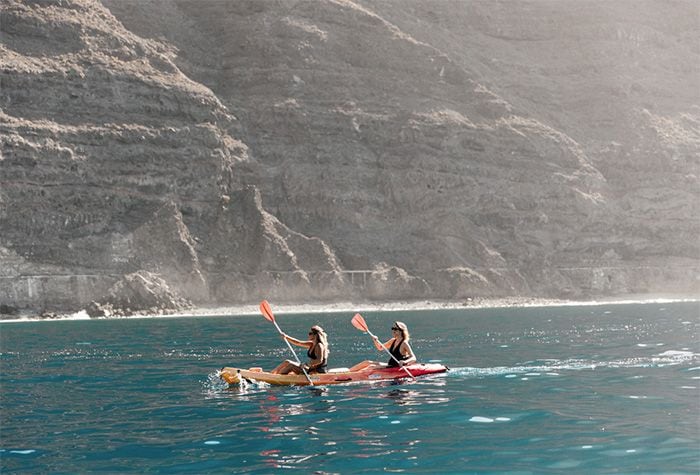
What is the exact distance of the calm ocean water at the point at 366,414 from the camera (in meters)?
13.7

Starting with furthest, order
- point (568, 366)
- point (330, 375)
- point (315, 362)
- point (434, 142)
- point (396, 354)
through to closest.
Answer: point (434, 142)
point (568, 366)
point (396, 354)
point (315, 362)
point (330, 375)

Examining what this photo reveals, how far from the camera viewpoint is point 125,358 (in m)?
32.2

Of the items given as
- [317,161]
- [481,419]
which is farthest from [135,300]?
[481,419]

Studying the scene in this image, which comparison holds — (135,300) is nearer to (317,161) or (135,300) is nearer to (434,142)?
(317,161)

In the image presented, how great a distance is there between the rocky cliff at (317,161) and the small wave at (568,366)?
173 feet

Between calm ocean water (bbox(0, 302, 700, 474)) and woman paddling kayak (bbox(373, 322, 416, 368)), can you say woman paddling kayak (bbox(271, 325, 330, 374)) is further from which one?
woman paddling kayak (bbox(373, 322, 416, 368))

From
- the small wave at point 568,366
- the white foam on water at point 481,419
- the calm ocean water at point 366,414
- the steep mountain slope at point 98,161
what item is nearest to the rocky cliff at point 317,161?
the steep mountain slope at point 98,161

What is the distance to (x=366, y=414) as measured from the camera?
18.4m

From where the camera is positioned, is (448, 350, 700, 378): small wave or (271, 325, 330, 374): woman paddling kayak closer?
(271, 325, 330, 374): woman paddling kayak

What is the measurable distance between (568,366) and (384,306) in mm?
53926

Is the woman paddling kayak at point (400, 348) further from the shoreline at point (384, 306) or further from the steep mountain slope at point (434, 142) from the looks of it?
the steep mountain slope at point (434, 142)

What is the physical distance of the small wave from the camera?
25234 millimetres

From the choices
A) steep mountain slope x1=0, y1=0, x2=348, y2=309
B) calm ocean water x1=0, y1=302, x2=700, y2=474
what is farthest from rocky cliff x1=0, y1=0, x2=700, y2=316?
calm ocean water x1=0, y1=302, x2=700, y2=474

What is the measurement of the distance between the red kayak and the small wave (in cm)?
195
